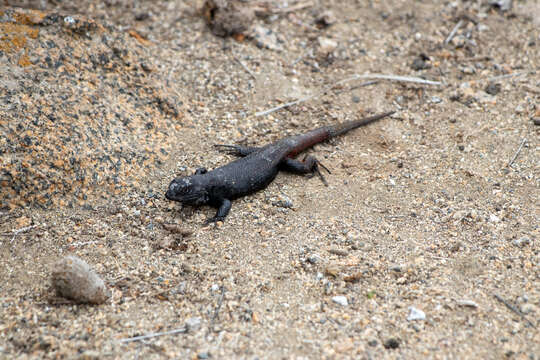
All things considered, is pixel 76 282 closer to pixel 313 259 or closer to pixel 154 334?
pixel 154 334

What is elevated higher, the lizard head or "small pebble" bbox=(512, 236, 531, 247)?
"small pebble" bbox=(512, 236, 531, 247)

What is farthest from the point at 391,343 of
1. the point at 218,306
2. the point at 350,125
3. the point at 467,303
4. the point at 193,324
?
the point at 350,125

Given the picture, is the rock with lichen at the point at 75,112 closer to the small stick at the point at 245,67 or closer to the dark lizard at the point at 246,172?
the dark lizard at the point at 246,172

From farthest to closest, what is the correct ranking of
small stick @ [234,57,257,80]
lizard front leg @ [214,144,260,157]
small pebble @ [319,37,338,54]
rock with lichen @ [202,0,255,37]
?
small pebble @ [319,37,338,54], rock with lichen @ [202,0,255,37], small stick @ [234,57,257,80], lizard front leg @ [214,144,260,157]

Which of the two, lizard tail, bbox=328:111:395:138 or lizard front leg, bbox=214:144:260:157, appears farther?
lizard tail, bbox=328:111:395:138

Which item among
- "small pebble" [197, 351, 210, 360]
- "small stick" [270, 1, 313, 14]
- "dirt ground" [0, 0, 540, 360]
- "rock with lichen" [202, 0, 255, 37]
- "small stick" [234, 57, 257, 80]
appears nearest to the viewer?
"small pebble" [197, 351, 210, 360]

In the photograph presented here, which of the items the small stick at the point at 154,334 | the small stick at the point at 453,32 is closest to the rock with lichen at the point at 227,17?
the small stick at the point at 453,32

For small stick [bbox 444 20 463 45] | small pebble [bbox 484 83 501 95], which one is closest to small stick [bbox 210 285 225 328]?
small pebble [bbox 484 83 501 95]

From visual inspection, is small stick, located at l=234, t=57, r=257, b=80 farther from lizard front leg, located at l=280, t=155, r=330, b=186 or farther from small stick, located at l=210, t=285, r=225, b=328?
small stick, located at l=210, t=285, r=225, b=328

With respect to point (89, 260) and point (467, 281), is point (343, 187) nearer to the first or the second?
point (467, 281)

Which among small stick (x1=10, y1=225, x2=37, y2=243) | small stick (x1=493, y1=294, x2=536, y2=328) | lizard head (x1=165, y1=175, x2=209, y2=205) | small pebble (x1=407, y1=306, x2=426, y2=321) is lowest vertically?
small stick (x1=10, y1=225, x2=37, y2=243)
